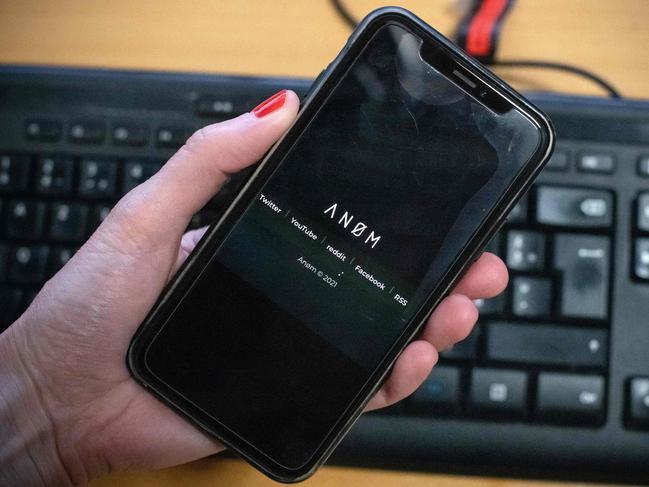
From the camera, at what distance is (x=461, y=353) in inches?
14.7

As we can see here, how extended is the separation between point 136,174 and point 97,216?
0.03 metres

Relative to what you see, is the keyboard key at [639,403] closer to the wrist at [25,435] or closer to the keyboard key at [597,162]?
the keyboard key at [597,162]

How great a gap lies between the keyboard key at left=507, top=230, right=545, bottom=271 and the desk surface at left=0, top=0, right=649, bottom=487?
0.10 metres

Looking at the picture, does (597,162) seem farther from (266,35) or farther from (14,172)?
(14,172)

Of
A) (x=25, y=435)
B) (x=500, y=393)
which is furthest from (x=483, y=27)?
(x=25, y=435)

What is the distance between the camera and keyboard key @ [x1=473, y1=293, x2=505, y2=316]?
375mm

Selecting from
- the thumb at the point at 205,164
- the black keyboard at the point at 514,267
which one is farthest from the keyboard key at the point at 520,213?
the thumb at the point at 205,164

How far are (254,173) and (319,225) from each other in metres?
0.04

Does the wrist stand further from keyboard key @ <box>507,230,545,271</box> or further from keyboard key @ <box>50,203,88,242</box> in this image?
keyboard key @ <box>507,230,545,271</box>

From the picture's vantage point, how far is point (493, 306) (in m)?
0.38

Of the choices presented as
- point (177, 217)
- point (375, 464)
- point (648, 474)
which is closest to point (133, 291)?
point (177, 217)

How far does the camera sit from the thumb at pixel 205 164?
34 cm

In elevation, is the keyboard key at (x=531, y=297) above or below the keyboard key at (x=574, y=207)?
below

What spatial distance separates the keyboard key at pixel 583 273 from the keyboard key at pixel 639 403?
37 mm
